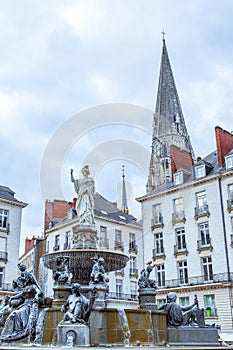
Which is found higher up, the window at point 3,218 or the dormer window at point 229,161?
the dormer window at point 229,161

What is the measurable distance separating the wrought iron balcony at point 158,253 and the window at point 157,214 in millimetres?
2565

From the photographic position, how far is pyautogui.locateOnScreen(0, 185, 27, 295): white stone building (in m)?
39.8

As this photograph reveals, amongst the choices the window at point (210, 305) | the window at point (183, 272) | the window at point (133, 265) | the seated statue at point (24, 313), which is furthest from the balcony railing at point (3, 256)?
the seated statue at point (24, 313)

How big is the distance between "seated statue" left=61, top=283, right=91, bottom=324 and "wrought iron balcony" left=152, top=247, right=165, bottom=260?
26970 mm

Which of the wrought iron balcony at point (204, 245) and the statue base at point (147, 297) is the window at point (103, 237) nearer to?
the wrought iron balcony at point (204, 245)

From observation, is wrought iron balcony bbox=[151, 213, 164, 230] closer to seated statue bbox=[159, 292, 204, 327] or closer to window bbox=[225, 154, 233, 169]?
window bbox=[225, 154, 233, 169]

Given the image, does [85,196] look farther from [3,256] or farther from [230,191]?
[3,256]

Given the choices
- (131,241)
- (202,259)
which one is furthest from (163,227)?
(131,241)

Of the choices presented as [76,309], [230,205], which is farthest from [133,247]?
[76,309]

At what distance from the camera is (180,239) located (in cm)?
3706

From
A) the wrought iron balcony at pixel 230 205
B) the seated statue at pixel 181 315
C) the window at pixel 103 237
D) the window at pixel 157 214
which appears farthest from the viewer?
the window at pixel 103 237

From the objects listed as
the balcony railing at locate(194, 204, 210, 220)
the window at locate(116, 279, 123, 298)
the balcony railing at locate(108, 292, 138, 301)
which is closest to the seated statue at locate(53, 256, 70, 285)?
the balcony railing at locate(194, 204, 210, 220)

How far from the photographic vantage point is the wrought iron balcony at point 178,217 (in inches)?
1465

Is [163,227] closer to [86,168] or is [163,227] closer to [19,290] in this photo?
[86,168]
